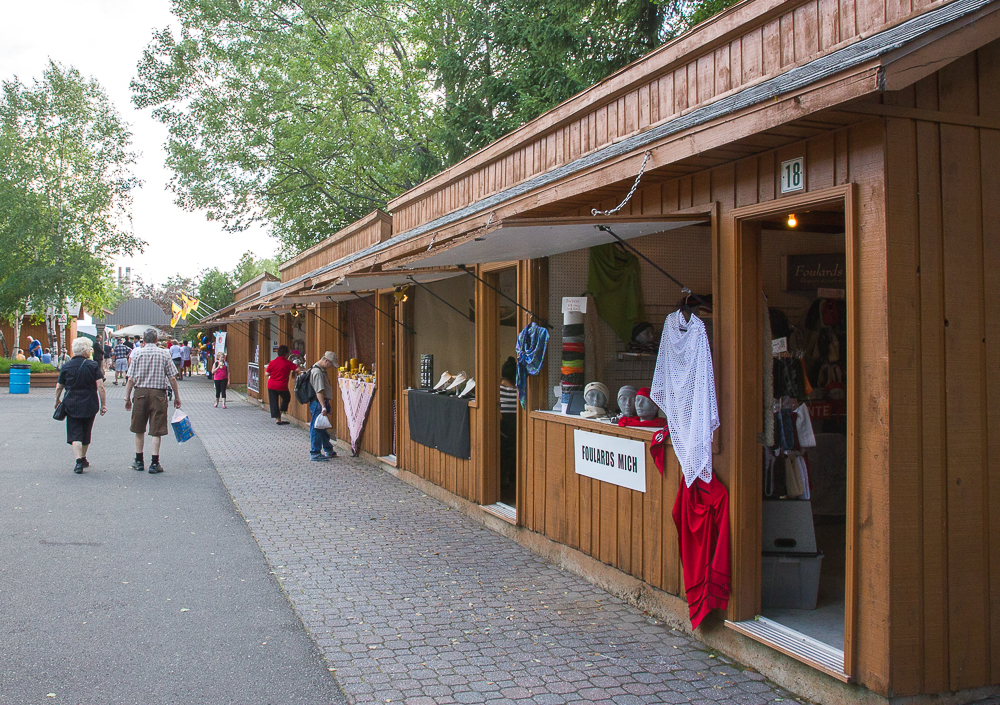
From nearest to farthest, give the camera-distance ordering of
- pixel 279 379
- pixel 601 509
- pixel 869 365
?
pixel 869 365
pixel 601 509
pixel 279 379

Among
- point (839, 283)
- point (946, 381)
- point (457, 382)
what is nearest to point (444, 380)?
point (457, 382)

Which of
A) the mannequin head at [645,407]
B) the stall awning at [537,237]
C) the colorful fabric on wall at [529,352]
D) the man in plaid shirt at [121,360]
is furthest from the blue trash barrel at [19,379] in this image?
the mannequin head at [645,407]

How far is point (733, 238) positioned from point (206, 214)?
32174mm

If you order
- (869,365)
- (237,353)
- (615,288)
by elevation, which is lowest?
(869,365)

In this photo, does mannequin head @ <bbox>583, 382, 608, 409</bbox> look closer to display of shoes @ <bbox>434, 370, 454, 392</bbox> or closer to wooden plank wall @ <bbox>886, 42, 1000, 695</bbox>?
wooden plank wall @ <bbox>886, 42, 1000, 695</bbox>

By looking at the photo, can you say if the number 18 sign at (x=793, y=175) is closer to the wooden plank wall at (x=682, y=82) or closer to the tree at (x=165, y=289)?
the wooden plank wall at (x=682, y=82)

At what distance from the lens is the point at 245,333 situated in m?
30.7

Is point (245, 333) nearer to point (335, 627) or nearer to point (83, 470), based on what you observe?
point (83, 470)

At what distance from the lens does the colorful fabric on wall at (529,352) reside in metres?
6.95

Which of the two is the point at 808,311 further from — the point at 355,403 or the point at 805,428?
the point at 355,403

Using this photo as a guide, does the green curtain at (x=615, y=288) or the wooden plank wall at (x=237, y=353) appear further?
the wooden plank wall at (x=237, y=353)

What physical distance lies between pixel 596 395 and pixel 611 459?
0.68 meters

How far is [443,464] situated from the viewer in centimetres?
938

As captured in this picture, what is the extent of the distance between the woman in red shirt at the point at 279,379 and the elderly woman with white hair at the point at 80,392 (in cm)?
653
